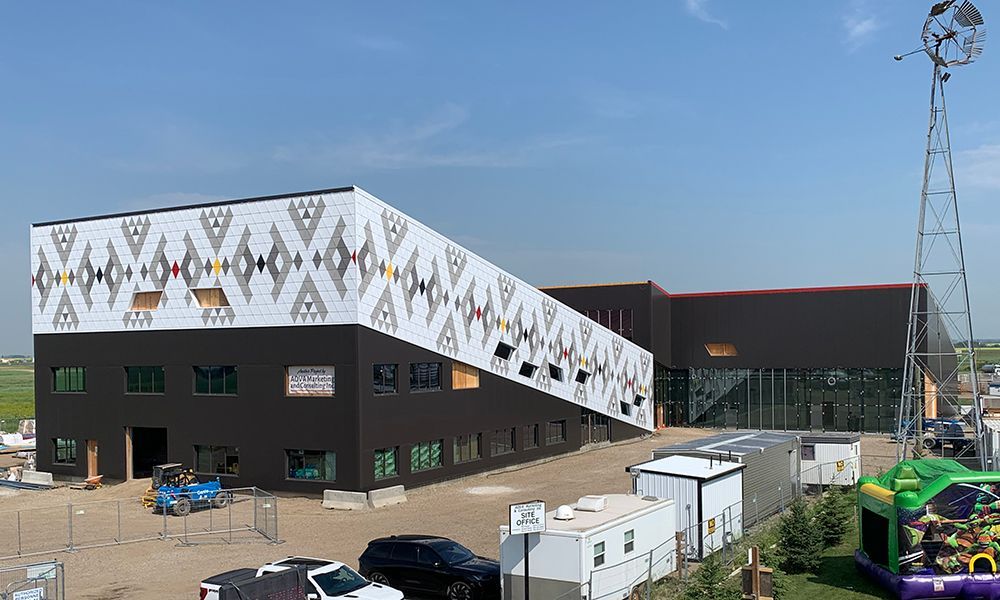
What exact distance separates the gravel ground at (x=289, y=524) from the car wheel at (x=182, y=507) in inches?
22.4

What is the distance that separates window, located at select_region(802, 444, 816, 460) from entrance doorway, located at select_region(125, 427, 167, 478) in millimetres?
28943

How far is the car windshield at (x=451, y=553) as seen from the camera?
2152 centimetres

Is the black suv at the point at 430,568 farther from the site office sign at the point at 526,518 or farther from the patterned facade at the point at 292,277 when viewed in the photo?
the patterned facade at the point at 292,277

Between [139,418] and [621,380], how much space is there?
3097 centimetres

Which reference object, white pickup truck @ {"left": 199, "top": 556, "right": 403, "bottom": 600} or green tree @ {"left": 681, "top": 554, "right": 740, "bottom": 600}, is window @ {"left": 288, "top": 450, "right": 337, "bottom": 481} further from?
green tree @ {"left": 681, "top": 554, "right": 740, "bottom": 600}

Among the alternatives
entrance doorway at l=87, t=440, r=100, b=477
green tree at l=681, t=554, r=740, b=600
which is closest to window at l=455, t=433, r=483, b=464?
entrance doorway at l=87, t=440, r=100, b=477

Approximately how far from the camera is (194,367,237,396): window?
38.5 meters

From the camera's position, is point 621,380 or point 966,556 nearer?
point 966,556

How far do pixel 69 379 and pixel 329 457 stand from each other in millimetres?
16600

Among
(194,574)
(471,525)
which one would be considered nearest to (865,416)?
(471,525)

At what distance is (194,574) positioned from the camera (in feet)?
79.3

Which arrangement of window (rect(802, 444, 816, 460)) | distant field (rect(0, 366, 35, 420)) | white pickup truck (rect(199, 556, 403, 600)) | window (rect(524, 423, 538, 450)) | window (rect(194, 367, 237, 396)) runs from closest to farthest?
white pickup truck (rect(199, 556, 403, 600)), window (rect(802, 444, 816, 460)), window (rect(194, 367, 237, 396)), window (rect(524, 423, 538, 450)), distant field (rect(0, 366, 35, 420))

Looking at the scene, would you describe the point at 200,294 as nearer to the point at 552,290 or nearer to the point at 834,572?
the point at 834,572

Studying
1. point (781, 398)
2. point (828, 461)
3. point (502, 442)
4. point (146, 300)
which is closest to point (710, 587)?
point (828, 461)
